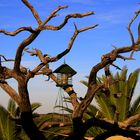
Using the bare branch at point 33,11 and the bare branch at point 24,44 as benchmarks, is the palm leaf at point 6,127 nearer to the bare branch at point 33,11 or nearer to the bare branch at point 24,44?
the bare branch at point 24,44

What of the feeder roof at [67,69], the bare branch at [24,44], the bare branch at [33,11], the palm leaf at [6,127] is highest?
the bare branch at [33,11]

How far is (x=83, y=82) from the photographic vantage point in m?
22.8

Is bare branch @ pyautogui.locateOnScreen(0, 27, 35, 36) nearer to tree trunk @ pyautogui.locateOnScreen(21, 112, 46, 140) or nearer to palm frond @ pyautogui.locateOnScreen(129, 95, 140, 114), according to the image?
tree trunk @ pyautogui.locateOnScreen(21, 112, 46, 140)

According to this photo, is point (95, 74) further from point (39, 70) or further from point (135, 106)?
point (135, 106)

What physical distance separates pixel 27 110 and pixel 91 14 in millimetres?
3057

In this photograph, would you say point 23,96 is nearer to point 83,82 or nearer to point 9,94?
point 9,94

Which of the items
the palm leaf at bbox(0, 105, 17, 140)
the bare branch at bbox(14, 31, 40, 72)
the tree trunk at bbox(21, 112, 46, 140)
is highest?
the bare branch at bbox(14, 31, 40, 72)

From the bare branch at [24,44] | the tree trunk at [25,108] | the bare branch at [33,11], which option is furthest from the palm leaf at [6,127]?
the bare branch at [33,11]

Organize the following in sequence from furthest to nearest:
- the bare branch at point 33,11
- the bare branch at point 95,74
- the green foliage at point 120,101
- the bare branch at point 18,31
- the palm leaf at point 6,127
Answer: the green foliage at point 120,101 → the palm leaf at point 6,127 → the bare branch at point 95,74 → the bare branch at point 33,11 → the bare branch at point 18,31

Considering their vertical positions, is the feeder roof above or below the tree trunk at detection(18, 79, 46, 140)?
above

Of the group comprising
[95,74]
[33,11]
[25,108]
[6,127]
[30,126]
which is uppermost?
[33,11]

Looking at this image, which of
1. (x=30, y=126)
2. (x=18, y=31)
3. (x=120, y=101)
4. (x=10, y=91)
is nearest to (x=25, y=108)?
(x=30, y=126)

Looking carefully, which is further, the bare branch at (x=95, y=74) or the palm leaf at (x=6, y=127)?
the palm leaf at (x=6, y=127)

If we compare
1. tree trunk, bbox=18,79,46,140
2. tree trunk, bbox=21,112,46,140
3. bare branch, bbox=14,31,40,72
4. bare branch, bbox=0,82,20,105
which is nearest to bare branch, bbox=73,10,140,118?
tree trunk, bbox=21,112,46,140
